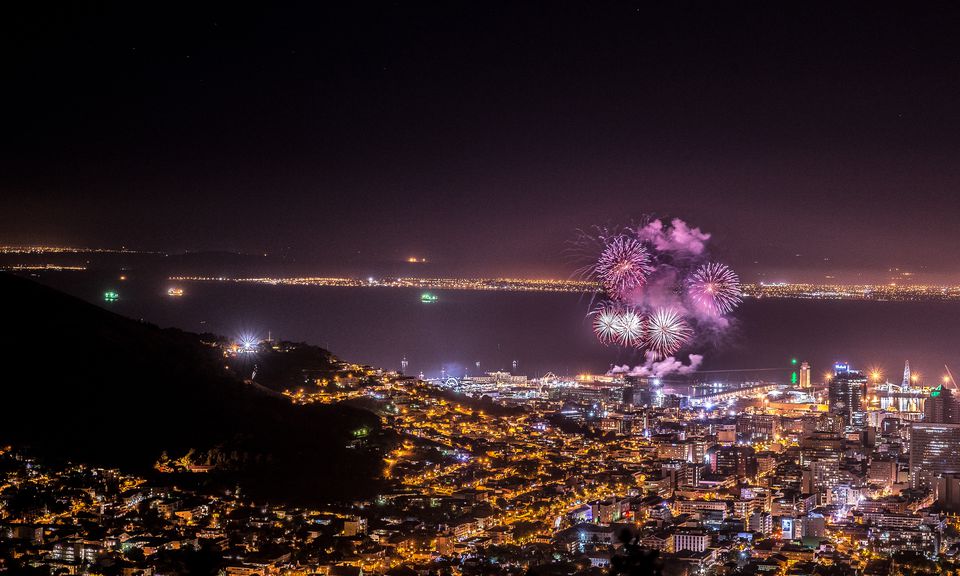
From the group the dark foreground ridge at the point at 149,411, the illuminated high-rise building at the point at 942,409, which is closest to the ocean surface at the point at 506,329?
the illuminated high-rise building at the point at 942,409

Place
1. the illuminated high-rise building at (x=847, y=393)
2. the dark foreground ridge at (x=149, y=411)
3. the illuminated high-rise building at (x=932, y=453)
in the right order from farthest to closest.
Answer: the illuminated high-rise building at (x=847, y=393)
the illuminated high-rise building at (x=932, y=453)
the dark foreground ridge at (x=149, y=411)

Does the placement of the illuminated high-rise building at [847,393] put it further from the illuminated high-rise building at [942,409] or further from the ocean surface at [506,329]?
the illuminated high-rise building at [942,409]

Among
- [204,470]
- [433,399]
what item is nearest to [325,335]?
[433,399]

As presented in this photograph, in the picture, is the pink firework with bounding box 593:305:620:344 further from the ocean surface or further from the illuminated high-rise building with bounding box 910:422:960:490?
the ocean surface

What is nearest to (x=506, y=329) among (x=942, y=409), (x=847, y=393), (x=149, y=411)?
(x=847, y=393)

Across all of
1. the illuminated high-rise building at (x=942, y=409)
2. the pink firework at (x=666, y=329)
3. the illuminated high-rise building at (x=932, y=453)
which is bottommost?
the illuminated high-rise building at (x=932, y=453)

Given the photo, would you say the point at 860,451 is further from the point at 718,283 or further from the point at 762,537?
the point at 762,537

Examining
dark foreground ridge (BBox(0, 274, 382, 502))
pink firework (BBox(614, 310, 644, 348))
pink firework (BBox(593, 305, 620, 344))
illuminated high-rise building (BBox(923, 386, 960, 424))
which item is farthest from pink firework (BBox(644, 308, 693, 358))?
illuminated high-rise building (BBox(923, 386, 960, 424))
